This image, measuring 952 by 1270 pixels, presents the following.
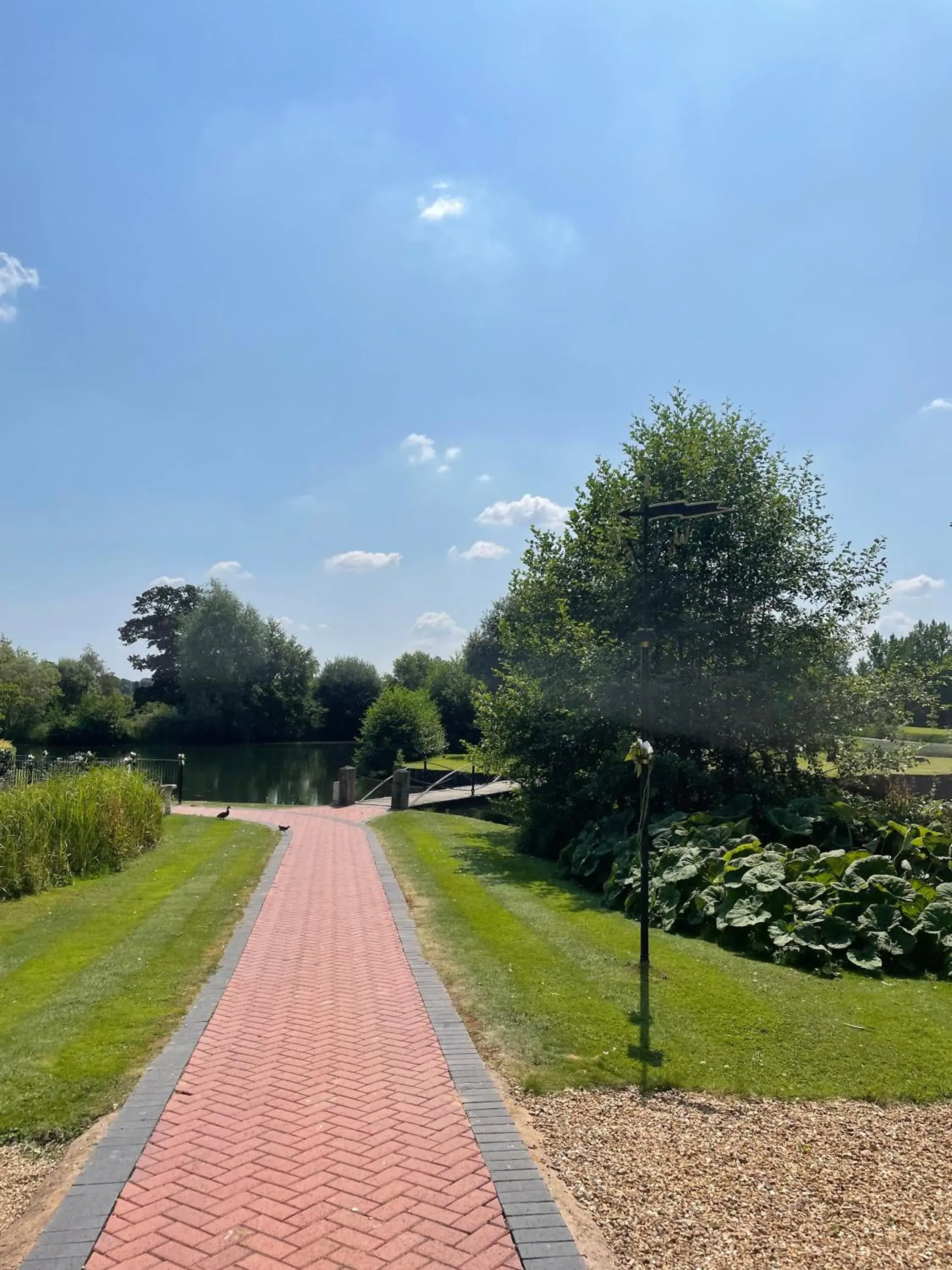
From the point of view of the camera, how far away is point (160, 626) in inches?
2913

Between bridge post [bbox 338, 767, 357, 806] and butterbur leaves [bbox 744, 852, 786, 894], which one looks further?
bridge post [bbox 338, 767, 357, 806]

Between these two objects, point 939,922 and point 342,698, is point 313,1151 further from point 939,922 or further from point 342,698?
point 342,698

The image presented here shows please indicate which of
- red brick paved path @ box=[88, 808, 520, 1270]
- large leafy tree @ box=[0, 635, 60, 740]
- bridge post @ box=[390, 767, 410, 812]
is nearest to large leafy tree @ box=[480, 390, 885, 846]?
bridge post @ box=[390, 767, 410, 812]

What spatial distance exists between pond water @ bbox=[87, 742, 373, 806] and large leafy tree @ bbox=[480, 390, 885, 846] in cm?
1198

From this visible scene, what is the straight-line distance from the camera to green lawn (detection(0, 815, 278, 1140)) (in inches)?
181

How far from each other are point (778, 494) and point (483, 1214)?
587 inches

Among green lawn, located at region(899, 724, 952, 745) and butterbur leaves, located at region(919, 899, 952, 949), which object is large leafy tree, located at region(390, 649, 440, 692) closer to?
green lawn, located at region(899, 724, 952, 745)

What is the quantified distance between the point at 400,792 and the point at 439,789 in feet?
22.3

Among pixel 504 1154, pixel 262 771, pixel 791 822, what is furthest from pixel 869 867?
pixel 262 771

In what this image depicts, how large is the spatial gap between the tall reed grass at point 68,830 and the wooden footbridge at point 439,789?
9.49 meters

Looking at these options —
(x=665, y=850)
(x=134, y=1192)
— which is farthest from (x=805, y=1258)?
(x=665, y=850)

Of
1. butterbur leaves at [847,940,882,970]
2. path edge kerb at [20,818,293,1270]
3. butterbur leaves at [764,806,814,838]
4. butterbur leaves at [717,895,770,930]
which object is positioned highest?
butterbur leaves at [764,806,814,838]

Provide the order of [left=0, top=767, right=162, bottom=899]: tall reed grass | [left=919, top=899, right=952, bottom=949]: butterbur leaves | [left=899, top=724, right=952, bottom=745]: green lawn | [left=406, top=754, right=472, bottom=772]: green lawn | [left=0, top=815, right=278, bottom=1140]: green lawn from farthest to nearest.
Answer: [left=406, top=754, right=472, bottom=772]: green lawn < [left=899, top=724, right=952, bottom=745]: green lawn < [left=0, top=767, right=162, bottom=899]: tall reed grass < [left=919, top=899, right=952, bottom=949]: butterbur leaves < [left=0, top=815, right=278, bottom=1140]: green lawn

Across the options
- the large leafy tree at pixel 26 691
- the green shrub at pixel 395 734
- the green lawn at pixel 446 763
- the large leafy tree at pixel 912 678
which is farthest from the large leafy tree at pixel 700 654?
the large leafy tree at pixel 26 691
